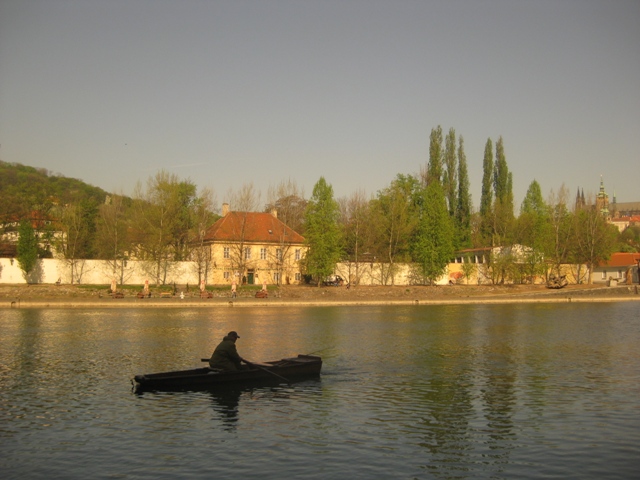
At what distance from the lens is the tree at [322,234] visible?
77562 mm

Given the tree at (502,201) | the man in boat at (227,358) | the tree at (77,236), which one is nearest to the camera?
the man in boat at (227,358)

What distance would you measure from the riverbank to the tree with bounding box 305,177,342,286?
299cm

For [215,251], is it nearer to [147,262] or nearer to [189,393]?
[147,262]

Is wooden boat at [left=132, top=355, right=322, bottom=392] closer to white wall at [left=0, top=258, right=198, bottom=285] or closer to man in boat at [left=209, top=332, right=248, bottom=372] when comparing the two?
man in boat at [left=209, top=332, right=248, bottom=372]

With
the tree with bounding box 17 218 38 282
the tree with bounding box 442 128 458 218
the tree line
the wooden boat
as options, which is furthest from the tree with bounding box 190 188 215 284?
the wooden boat

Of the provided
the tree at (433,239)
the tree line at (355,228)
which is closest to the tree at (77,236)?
the tree line at (355,228)

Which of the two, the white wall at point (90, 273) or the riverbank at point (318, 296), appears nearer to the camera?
the riverbank at point (318, 296)

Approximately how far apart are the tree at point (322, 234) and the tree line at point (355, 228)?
12 cm

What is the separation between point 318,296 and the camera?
7231cm

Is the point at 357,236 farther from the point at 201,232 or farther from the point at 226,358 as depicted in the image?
the point at 226,358

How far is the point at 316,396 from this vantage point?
20719mm

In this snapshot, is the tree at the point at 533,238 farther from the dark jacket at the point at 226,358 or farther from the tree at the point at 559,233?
the dark jacket at the point at 226,358

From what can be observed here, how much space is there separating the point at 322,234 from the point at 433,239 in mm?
14415

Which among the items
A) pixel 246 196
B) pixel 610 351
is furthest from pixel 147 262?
pixel 610 351
